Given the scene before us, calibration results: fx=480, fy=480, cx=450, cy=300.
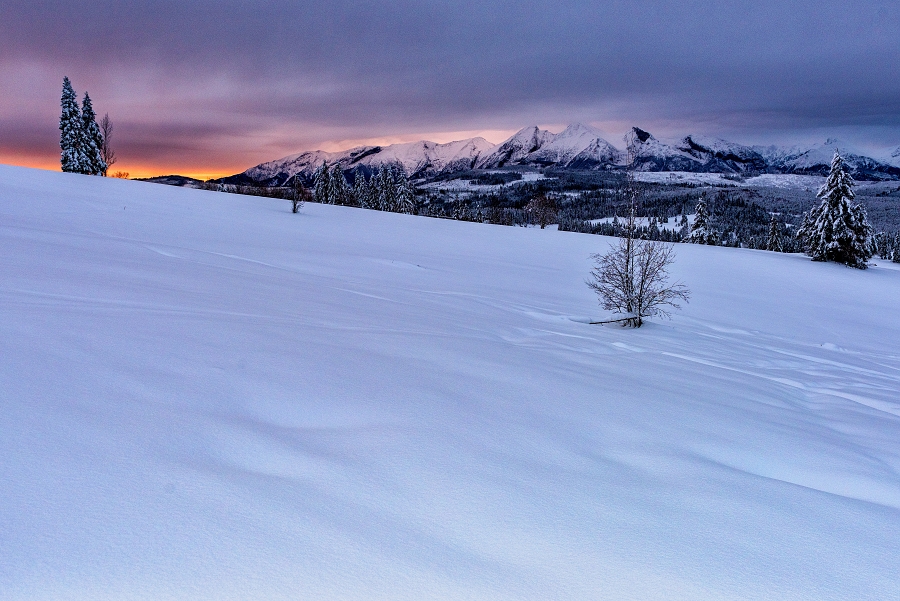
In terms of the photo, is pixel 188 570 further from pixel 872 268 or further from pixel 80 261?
pixel 872 268

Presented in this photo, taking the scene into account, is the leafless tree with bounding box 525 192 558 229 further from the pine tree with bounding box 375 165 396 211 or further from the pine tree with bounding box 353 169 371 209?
the pine tree with bounding box 353 169 371 209

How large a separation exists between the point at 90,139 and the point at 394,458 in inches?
2349

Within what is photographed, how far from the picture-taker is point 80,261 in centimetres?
700

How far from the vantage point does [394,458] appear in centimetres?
251

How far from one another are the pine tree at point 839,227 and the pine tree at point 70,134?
6323 centimetres

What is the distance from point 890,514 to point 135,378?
449 cm

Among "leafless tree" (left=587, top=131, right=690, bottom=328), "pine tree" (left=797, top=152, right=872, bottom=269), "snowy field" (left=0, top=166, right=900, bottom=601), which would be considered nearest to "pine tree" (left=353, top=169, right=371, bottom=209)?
"pine tree" (left=797, top=152, right=872, bottom=269)

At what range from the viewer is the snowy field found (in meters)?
1.69

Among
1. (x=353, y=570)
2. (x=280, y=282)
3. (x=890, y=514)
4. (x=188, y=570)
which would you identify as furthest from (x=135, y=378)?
(x=280, y=282)

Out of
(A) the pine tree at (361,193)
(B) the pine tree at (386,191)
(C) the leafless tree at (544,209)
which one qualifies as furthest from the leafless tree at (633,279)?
(A) the pine tree at (361,193)

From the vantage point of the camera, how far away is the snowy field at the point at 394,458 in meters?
1.69

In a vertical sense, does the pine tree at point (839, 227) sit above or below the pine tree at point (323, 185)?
below

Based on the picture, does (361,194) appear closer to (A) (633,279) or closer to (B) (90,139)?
(B) (90,139)

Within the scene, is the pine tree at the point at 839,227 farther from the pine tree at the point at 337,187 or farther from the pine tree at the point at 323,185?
the pine tree at the point at 323,185
